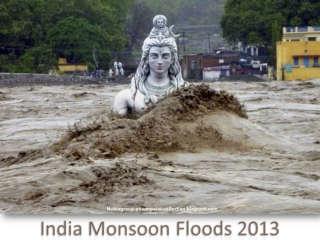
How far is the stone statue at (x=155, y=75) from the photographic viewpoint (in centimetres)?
1522

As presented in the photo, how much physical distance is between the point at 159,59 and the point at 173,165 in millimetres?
3517

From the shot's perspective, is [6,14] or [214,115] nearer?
[214,115]

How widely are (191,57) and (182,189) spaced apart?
170 feet

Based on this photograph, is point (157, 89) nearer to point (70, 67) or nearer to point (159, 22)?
point (159, 22)

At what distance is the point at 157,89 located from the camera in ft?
50.1

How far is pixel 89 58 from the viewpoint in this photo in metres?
67.1

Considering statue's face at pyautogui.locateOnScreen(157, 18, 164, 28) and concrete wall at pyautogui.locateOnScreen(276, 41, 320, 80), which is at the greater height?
statue's face at pyautogui.locateOnScreen(157, 18, 164, 28)

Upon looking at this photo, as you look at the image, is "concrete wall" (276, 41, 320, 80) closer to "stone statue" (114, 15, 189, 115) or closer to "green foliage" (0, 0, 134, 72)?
"green foliage" (0, 0, 134, 72)

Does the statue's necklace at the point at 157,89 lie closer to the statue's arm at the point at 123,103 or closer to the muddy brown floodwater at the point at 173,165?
the statue's arm at the point at 123,103

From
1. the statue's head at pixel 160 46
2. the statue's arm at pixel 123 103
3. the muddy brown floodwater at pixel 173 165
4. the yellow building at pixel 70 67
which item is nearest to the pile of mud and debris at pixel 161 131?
the muddy brown floodwater at pixel 173 165

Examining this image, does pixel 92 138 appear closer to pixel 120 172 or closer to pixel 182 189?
pixel 120 172

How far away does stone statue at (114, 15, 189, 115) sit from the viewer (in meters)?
15.2

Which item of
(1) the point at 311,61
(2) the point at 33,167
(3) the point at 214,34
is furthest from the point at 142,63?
(3) the point at 214,34

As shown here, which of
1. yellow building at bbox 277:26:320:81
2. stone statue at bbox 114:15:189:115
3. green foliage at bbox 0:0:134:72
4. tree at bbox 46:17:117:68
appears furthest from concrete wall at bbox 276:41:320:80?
stone statue at bbox 114:15:189:115
